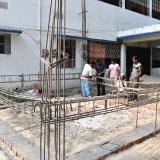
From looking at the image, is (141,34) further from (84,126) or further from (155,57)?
(84,126)

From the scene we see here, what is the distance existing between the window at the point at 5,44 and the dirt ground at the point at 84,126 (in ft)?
13.5

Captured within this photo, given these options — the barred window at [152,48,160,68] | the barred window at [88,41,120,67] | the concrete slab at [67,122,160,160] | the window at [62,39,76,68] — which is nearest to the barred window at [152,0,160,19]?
Result: the barred window at [152,48,160,68]

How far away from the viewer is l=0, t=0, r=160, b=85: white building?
11.0 metres

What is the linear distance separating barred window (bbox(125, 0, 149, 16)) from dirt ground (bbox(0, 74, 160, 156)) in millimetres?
11126

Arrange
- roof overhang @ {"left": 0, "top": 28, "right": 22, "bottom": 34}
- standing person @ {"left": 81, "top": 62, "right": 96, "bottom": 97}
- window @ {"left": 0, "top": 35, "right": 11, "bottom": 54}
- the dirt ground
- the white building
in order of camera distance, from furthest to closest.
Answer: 1. the white building
2. window @ {"left": 0, "top": 35, "right": 11, "bottom": 54}
3. standing person @ {"left": 81, "top": 62, "right": 96, "bottom": 97}
4. roof overhang @ {"left": 0, "top": 28, "right": 22, "bottom": 34}
5. the dirt ground

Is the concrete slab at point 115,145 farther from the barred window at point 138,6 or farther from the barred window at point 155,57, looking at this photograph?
the barred window at point 155,57

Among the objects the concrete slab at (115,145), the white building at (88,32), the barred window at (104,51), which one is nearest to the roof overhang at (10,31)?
the white building at (88,32)

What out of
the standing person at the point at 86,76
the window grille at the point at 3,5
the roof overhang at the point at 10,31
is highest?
the window grille at the point at 3,5

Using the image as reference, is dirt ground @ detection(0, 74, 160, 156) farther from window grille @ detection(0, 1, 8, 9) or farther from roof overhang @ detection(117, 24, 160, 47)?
roof overhang @ detection(117, 24, 160, 47)

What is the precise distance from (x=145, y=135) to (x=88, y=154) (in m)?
1.46

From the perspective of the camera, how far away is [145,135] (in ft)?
16.2

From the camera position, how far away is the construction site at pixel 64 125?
305cm

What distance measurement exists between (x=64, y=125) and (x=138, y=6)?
53.8 ft

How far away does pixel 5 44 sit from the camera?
1098cm
